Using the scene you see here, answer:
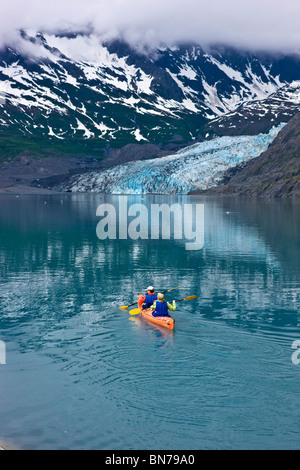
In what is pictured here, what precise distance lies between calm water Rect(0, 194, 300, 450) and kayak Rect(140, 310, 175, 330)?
538mm

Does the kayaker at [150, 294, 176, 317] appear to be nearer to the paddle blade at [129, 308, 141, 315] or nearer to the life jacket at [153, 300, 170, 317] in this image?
the life jacket at [153, 300, 170, 317]

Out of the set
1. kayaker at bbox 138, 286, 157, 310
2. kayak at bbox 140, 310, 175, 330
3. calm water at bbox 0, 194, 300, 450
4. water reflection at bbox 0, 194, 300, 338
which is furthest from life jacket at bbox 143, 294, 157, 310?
water reflection at bbox 0, 194, 300, 338

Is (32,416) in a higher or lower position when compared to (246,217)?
lower

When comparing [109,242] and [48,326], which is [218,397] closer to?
[48,326]

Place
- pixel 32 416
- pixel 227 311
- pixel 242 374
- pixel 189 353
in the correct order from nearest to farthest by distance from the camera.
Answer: pixel 32 416 < pixel 242 374 < pixel 189 353 < pixel 227 311

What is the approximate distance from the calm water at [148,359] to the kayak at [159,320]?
538 mm

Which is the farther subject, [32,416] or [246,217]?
[246,217]

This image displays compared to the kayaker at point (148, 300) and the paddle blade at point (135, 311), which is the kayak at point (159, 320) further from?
the kayaker at point (148, 300)

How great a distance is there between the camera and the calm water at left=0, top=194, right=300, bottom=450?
756 inches

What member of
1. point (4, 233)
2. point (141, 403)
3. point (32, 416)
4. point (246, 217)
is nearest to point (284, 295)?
point (141, 403)

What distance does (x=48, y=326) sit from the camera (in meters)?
32.7

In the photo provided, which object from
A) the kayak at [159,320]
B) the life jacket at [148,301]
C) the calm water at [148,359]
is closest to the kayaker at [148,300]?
the life jacket at [148,301]

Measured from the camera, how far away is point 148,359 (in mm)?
26172

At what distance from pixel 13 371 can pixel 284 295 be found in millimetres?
23970
